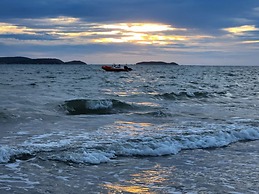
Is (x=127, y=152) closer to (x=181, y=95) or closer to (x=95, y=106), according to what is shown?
(x=95, y=106)

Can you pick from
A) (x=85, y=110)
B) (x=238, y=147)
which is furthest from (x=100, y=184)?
(x=85, y=110)

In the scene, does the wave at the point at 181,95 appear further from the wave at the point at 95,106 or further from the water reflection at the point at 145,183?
the water reflection at the point at 145,183

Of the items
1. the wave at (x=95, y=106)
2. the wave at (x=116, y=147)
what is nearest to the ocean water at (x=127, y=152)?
the wave at (x=116, y=147)

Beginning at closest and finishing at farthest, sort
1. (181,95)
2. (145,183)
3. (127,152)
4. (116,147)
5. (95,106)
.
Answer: (145,183) → (127,152) → (116,147) → (95,106) → (181,95)

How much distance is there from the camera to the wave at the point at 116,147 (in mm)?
9242

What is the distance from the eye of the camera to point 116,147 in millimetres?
10328

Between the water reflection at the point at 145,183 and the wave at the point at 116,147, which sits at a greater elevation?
the wave at the point at 116,147

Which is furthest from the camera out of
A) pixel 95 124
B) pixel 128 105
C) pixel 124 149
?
→ pixel 128 105

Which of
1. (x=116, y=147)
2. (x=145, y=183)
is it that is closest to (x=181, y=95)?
(x=116, y=147)

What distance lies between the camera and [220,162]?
9.37 metres

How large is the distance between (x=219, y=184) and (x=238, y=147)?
4.18m

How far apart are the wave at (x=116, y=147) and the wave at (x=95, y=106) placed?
291 inches

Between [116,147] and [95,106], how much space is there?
33.7 ft

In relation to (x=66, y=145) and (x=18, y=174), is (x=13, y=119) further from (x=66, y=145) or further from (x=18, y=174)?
(x=18, y=174)
